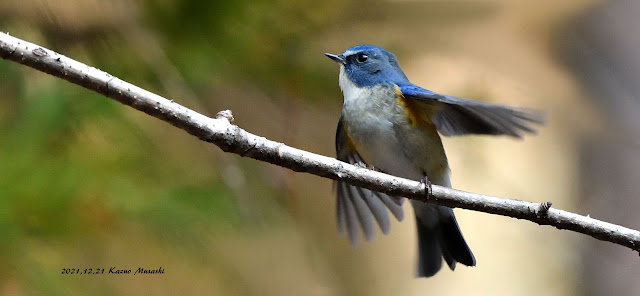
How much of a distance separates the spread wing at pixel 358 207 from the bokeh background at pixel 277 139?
18cm

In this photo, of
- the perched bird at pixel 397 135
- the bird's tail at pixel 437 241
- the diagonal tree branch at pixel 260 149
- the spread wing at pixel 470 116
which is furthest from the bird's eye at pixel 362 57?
the diagonal tree branch at pixel 260 149

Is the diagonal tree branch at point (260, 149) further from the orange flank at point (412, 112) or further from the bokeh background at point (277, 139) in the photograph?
the bokeh background at point (277, 139)

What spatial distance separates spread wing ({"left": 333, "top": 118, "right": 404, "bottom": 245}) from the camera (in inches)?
59.0

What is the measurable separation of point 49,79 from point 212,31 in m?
0.38

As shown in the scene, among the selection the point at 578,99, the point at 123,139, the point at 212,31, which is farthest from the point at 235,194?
the point at 578,99

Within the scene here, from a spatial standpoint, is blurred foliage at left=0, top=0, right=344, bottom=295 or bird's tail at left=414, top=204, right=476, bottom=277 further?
bird's tail at left=414, top=204, right=476, bottom=277

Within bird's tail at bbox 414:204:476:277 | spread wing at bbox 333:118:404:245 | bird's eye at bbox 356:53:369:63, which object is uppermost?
bird's eye at bbox 356:53:369:63

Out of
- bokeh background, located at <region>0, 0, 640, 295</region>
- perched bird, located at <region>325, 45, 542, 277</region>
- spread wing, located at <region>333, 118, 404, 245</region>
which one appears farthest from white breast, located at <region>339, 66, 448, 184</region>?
bokeh background, located at <region>0, 0, 640, 295</region>

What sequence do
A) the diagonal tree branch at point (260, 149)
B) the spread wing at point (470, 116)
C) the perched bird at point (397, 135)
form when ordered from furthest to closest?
the perched bird at point (397, 135) → the spread wing at point (470, 116) → the diagonal tree branch at point (260, 149)

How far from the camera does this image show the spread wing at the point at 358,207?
150 cm

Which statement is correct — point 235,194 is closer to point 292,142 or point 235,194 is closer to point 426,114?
point 292,142

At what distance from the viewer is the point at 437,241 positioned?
1564 mm

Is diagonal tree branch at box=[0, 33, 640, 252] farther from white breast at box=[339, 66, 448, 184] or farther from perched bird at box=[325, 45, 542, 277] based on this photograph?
white breast at box=[339, 66, 448, 184]

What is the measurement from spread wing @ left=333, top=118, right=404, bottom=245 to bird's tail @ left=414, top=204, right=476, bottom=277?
0.12m
